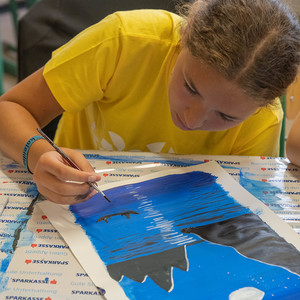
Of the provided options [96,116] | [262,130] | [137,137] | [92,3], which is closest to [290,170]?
[262,130]

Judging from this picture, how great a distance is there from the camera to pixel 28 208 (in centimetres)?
75

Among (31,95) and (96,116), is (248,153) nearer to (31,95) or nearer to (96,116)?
(96,116)

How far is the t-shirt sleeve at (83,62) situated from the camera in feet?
2.89

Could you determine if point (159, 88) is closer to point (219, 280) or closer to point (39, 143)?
point (39, 143)

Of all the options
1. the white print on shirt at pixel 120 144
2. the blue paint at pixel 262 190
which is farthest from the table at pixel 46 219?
the white print on shirt at pixel 120 144

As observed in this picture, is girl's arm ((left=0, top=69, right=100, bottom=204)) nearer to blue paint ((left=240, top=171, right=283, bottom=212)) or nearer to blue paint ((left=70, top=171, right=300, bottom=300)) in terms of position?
blue paint ((left=70, top=171, right=300, bottom=300))

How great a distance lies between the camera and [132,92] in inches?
38.3

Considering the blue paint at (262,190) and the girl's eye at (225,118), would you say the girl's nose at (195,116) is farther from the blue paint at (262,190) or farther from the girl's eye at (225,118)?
the blue paint at (262,190)

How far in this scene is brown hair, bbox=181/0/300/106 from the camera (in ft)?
2.27

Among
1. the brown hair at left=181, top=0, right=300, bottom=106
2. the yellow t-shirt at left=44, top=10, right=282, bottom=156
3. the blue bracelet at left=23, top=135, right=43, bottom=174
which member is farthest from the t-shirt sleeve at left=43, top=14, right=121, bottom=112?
the brown hair at left=181, top=0, right=300, bottom=106

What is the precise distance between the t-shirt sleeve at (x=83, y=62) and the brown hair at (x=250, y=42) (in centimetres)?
22

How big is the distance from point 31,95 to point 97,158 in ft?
0.65

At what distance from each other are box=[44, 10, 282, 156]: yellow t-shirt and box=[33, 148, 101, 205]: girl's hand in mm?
212

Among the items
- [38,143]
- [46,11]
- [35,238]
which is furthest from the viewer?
[46,11]
